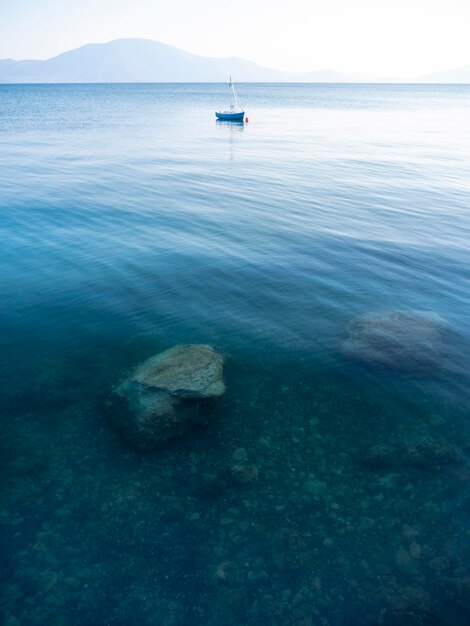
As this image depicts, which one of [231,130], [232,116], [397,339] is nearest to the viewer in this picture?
[397,339]

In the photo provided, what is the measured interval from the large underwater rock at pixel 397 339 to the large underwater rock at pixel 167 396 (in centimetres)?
633

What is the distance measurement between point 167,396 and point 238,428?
2524 mm

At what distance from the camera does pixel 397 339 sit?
17.6 metres

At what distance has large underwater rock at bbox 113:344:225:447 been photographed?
12695 millimetres

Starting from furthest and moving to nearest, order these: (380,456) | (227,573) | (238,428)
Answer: (238,428) → (380,456) → (227,573)

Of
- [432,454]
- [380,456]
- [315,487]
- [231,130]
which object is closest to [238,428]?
[315,487]

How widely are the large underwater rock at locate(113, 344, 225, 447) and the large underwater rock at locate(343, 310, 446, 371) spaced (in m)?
6.33

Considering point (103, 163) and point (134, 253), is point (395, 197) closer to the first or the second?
point (134, 253)

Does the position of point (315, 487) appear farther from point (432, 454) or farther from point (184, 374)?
point (184, 374)

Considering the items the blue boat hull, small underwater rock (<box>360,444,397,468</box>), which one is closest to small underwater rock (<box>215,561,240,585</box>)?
small underwater rock (<box>360,444,397,468</box>)

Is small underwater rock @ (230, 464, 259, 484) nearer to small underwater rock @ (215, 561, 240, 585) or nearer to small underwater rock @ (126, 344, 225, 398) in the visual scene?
small underwater rock @ (215, 561, 240, 585)

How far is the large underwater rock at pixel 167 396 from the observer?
12695 mm

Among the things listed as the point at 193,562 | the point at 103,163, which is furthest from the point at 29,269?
the point at 103,163

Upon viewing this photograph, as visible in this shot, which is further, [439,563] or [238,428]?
[238,428]
